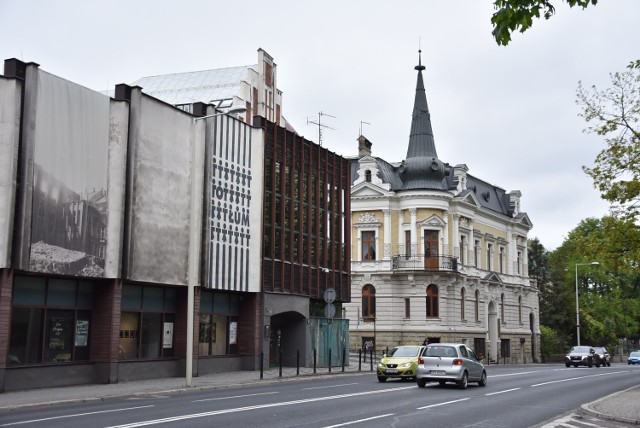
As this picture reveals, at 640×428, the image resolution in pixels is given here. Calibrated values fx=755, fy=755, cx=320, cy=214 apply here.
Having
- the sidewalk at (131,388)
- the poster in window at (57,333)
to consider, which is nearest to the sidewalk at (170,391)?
the sidewalk at (131,388)

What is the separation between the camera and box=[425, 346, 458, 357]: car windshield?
Answer: 24.5 meters

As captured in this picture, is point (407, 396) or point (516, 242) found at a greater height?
point (516, 242)

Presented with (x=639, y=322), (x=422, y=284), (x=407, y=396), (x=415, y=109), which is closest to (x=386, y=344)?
(x=422, y=284)

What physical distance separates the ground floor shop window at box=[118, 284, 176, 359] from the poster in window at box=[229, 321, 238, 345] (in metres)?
3.69

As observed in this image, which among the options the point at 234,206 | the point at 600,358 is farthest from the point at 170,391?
the point at 600,358

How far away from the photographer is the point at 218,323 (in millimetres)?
31766

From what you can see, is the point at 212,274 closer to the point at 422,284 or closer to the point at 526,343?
the point at 422,284

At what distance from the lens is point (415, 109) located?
61000 mm

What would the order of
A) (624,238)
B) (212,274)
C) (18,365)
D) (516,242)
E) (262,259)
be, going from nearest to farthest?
(18,365)
(624,238)
(212,274)
(262,259)
(516,242)

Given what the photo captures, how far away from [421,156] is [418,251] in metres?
7.65

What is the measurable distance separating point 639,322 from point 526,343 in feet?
87.0

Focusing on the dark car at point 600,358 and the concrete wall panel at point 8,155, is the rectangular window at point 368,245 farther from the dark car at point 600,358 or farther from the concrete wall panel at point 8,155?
the concrete wall panel at point 8,155

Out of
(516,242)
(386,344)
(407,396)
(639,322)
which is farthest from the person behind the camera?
(639,322)

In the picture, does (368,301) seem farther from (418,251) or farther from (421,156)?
(421,156)
